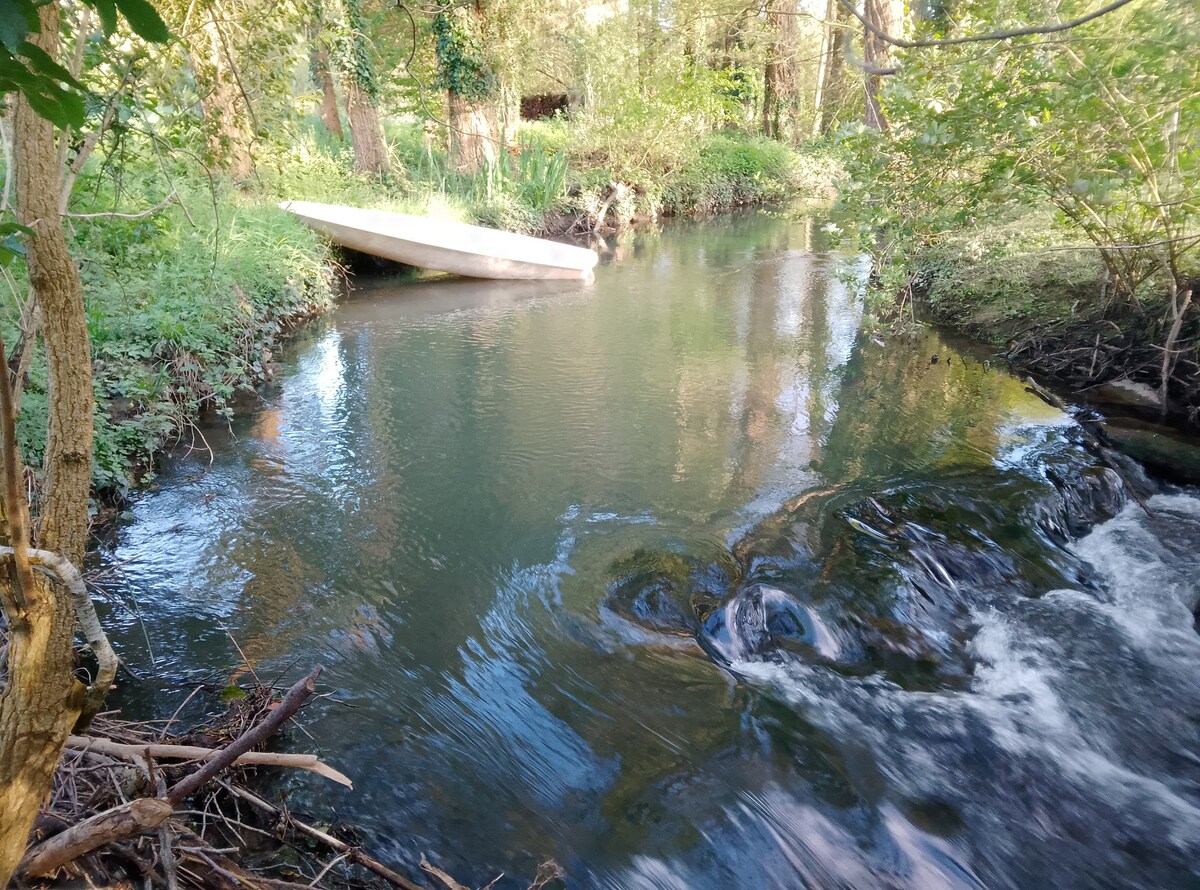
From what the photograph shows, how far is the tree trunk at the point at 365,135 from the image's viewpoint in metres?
12.8

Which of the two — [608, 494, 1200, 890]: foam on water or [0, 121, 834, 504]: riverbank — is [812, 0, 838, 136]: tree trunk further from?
[608, 494, 1200, 890]: foam on water

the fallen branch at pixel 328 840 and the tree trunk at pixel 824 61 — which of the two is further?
the tree trunk at pixel 824 61

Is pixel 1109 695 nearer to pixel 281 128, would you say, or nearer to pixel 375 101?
pixel 281 128


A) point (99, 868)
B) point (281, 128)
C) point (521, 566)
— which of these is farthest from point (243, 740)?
point (281, 128)

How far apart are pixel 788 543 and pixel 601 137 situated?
13.4 meters

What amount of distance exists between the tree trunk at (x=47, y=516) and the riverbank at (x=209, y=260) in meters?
0.56

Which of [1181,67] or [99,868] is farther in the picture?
[1181,67]

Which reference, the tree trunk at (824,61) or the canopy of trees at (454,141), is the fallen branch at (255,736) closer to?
the canopy of trees at (454,141)

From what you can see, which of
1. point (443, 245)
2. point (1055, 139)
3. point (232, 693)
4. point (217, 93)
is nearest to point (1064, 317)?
point (1055, 139)

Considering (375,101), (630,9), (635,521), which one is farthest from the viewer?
(630,9)

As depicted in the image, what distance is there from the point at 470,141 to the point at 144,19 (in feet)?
44.3

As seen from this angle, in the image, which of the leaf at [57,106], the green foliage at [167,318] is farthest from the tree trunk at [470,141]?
the leaf at [57,106]

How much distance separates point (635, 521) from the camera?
452cm

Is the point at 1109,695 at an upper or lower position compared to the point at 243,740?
lower
